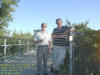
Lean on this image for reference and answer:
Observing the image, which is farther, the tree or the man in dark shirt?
the tree

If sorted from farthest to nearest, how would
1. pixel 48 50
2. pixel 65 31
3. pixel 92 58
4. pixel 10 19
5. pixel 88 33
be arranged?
1. pixel 10 19
2. pixel 48 50
3. pixel 65 31
4. pixel 88 33
5. pixel 92 58

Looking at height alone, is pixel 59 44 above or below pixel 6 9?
below

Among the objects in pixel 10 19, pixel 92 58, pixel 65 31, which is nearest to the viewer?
pixel 92 58

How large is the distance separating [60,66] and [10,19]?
13.5 m

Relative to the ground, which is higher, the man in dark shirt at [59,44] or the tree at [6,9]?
the tree at [6,9]

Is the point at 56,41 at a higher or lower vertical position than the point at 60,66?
higher

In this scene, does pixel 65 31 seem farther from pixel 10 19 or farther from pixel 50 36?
pixel 10 19

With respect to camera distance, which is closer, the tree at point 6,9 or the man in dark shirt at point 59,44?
the man in dark shirt at point 59,44

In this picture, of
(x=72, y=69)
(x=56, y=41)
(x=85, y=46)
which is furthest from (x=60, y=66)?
(x=85, y=46)

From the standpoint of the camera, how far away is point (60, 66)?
16.2ft

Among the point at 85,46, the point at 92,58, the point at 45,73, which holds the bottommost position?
the point at 45,73

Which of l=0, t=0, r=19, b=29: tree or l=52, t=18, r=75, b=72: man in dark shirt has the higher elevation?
l=0, t=0, r=19, b=29: tree

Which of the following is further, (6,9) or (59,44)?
(6,9)

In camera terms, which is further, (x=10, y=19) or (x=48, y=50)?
(x=10, y=19)
